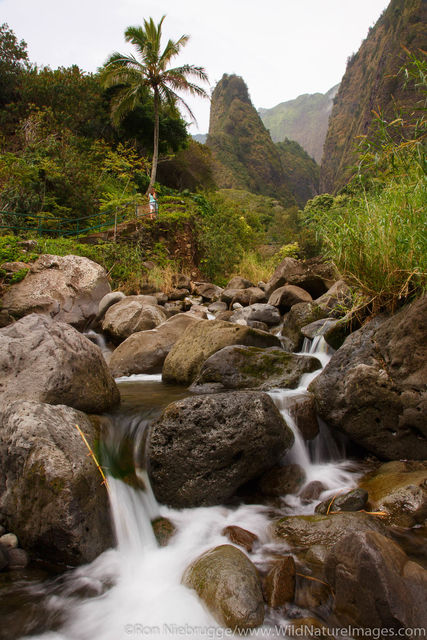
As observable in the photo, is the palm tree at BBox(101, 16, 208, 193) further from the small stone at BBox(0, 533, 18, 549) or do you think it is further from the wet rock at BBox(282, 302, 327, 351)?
the small stone at BBox(0, 533, 18, 549)

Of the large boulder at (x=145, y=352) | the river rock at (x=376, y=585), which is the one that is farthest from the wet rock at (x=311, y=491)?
the large boulder at (x=145, y=352)

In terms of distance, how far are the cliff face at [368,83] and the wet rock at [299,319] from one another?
40613 mm

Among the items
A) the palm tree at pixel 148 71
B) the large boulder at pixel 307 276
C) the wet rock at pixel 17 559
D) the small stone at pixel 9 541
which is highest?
the palm tree at pixel 148 71

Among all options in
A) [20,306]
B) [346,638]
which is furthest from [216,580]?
[20,306]

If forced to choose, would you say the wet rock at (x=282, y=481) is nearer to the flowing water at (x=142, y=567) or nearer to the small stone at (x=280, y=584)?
the flowing water at (x=142, y=567)

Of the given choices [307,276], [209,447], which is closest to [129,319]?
[307,276]

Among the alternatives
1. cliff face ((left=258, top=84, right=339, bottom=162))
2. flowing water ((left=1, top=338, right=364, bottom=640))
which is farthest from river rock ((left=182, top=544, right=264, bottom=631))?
cliff face ((left=258, top=84, right=339, bottom=162))

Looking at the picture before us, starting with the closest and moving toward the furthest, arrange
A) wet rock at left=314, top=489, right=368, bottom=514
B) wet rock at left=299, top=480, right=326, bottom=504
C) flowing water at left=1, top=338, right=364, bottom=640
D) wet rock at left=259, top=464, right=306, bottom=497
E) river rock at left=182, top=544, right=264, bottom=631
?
river rock at left=182, top=544, right=264, bottom=631
flowing water at left=1, top=338, right=364, bottom=640
wet rock at left=314, top=489, right=368, bottom=514
wet rock at left=299, top=480, right=326, bottom=504
wet rock at left=259, top=464, right=306, bottom=497

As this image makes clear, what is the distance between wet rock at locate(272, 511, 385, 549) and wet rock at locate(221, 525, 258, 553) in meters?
0.19

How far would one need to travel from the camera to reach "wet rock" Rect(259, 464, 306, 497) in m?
3.79

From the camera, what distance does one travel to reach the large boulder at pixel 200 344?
6465 millimetres

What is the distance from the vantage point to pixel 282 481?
12.7 feet

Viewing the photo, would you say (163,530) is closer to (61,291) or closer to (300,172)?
(61,291)

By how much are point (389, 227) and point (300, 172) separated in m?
91.8
